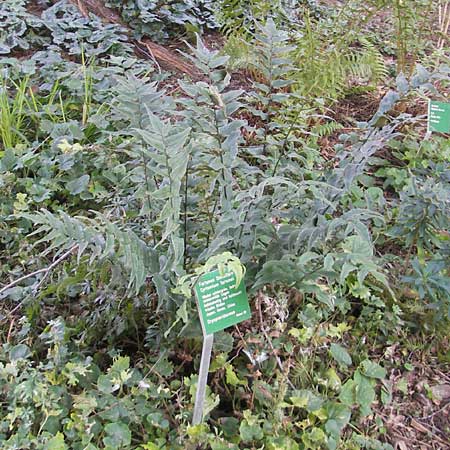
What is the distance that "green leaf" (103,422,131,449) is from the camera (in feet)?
4.82

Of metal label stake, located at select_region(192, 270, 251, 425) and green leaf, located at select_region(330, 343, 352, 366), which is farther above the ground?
metal label stake, located at select_region(192, 270, 251, 425)

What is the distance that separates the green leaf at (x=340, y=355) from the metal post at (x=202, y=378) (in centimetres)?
58

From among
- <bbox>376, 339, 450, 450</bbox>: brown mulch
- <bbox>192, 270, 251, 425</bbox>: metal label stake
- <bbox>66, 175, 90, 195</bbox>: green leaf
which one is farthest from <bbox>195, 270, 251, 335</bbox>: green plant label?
<bbox>66, 175, 90, 195</bbox>: green leaf

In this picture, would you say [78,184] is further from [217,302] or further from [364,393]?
[364,393]

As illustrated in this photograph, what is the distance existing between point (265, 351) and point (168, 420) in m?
0.40

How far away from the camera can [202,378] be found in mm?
1385

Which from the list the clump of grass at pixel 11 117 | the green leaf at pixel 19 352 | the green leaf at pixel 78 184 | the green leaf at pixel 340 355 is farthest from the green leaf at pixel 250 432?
the clump of grass at pixel 11 117

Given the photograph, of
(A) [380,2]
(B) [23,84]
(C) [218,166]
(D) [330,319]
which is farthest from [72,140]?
(A) [380,2]

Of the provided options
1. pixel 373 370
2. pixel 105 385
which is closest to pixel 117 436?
pixel 105 385

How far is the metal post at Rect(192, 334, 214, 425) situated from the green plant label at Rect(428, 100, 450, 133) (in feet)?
5.49

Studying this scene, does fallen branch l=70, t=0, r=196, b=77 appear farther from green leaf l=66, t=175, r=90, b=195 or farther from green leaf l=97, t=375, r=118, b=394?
green leaf l=97, t=375, r=118, b=394

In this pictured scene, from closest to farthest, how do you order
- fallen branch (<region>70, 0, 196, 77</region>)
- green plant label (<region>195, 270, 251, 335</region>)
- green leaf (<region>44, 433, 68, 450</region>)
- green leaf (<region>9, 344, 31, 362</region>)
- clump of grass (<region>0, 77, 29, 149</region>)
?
green plant label (<region>195, 270, 251, 335</region>)
green leaf (<region>44, 433, 68, 450</region>)
green leaf (<region>9, 344, 31, 362</region>)
clump of grass (<region>0, 77, 29, 149</region>)
fallen branch (<region>70, 0, 196, 77</region>)

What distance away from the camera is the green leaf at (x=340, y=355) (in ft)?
6.04

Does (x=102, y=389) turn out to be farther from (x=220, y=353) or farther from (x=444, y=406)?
(x=444, y=406)
